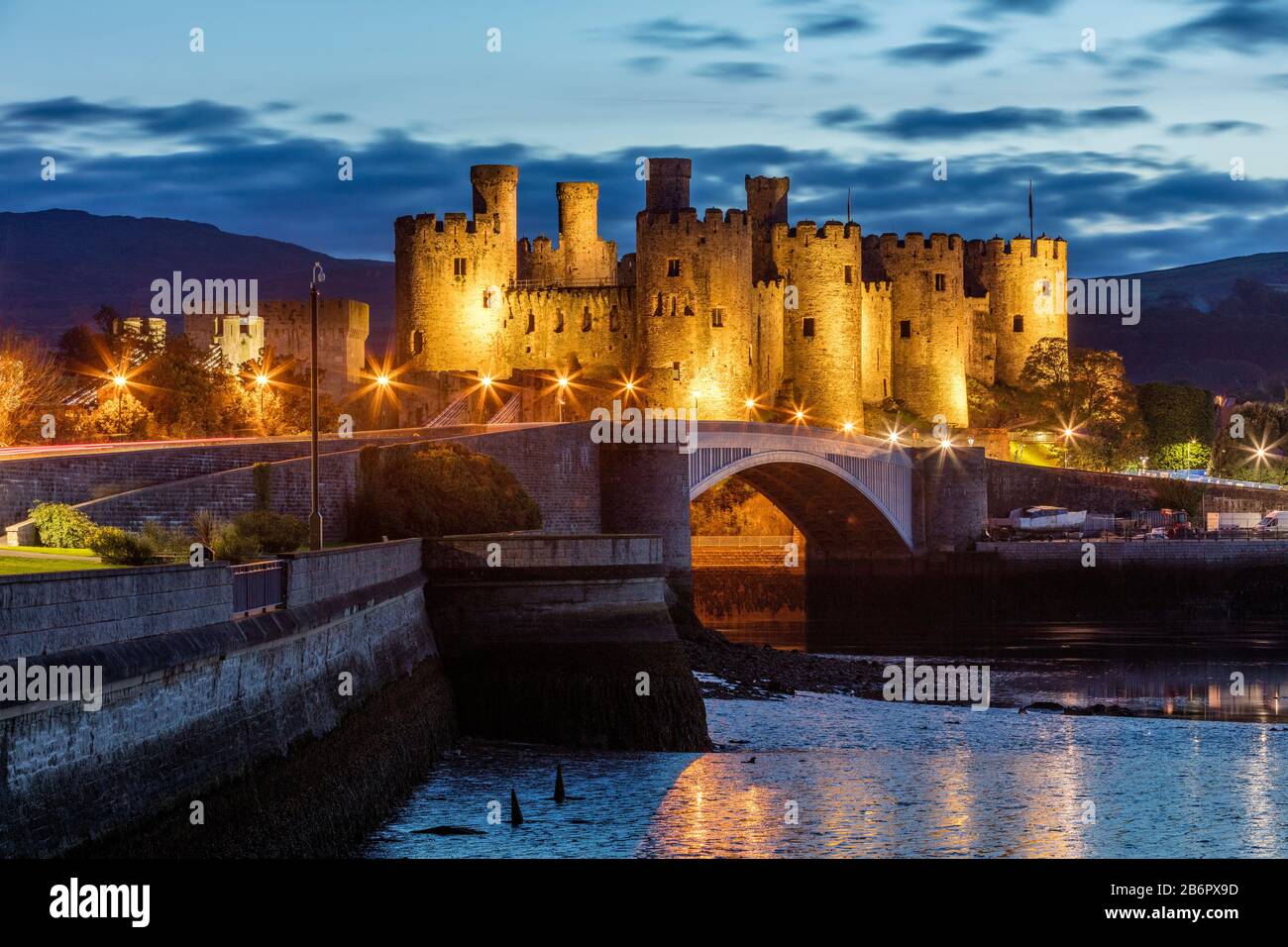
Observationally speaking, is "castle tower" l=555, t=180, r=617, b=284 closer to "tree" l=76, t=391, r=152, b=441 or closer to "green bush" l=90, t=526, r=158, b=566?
"tree" l=76, t=391, r=152, b=441

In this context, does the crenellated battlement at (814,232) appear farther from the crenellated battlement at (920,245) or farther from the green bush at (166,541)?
the green bush at (166,541)

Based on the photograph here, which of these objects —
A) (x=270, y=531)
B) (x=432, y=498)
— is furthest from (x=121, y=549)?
(x=432, y=498)

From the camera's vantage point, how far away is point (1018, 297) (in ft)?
291

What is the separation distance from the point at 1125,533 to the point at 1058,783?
45977mm

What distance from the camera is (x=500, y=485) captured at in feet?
122

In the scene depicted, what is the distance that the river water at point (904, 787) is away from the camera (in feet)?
65.4

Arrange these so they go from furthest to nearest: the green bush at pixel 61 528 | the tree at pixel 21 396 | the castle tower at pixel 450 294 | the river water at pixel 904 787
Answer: the castle tower at pixel 450 294, the tree at pixel 21 396, the green bush at pixel 61 528, the river water at pixel 904 787

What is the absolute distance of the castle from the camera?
6919cm
